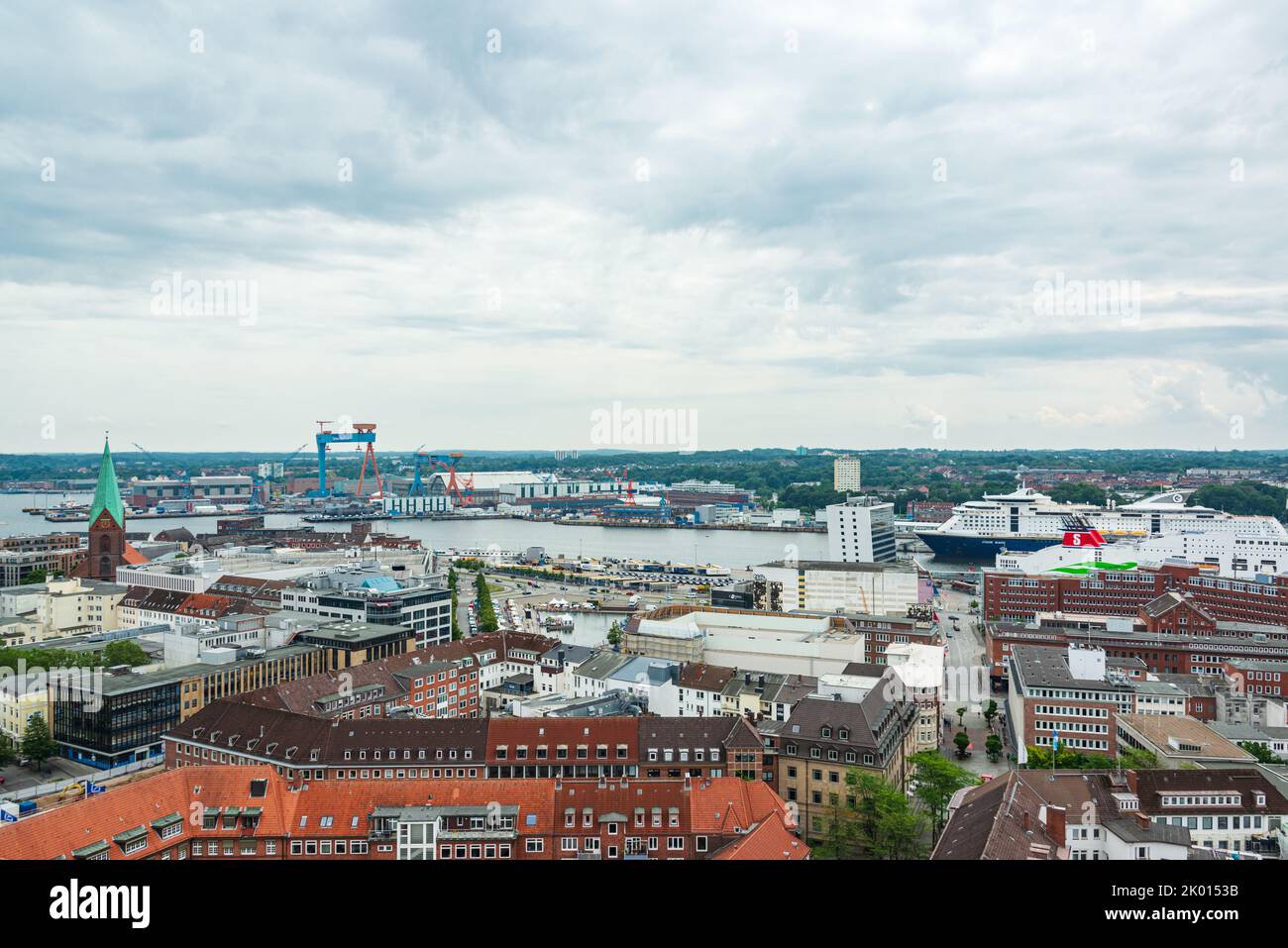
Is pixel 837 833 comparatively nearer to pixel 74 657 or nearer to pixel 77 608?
pixel 74 657

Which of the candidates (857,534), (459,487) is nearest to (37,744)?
(857,534)

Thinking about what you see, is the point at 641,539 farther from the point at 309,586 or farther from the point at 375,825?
the point at 375,825

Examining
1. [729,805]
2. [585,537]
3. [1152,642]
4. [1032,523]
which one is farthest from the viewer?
[585,537]

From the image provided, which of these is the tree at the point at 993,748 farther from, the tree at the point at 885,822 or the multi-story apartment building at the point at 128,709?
the multi-story apartment building at the point at 128,709

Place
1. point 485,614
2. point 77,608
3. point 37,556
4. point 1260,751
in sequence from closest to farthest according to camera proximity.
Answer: point 1260,751
point 77,608
point 485,614
point 37,556

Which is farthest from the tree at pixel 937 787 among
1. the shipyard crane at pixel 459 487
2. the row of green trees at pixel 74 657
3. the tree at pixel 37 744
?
the shipyard crane at pixel 459 487

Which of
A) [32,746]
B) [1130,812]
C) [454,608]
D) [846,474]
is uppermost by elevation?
[846,474]

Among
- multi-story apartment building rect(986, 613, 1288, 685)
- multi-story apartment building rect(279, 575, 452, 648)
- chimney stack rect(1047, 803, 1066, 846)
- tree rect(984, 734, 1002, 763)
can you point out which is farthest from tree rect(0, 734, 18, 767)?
multi-story apartment building rect(986, 613, 1288, 685)
